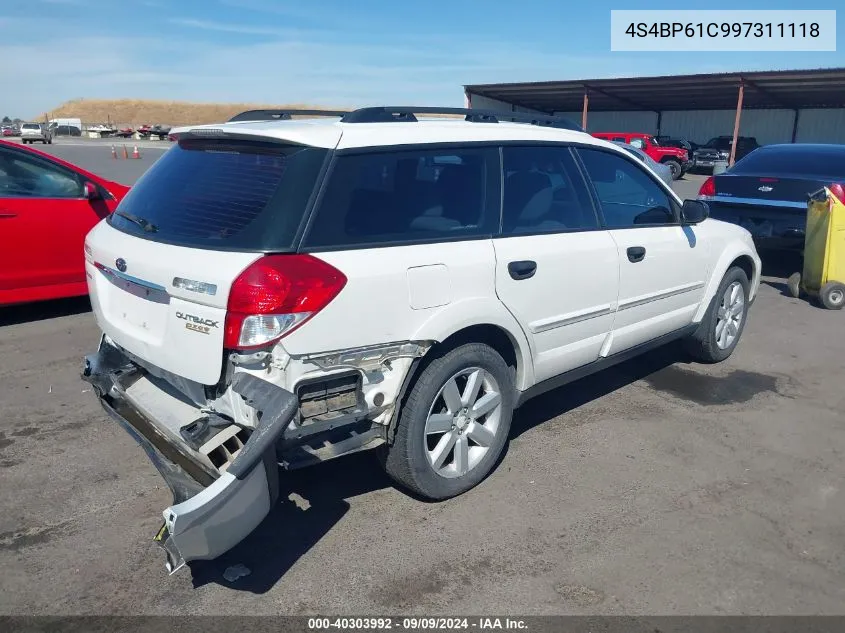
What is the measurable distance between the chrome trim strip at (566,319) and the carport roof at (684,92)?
28929mm

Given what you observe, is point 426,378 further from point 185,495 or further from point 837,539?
point 837,539

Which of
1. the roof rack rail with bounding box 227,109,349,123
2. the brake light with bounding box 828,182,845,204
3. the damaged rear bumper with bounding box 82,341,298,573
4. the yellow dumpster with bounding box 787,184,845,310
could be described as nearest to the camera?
the damaged rear bumper with bounding box 82,341,298,573

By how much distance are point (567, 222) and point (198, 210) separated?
1.97 m

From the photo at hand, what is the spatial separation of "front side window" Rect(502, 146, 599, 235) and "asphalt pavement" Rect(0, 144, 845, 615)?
130 centimetres

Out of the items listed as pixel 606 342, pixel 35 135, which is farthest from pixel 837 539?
pixel 35 135

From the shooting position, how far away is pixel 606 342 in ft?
13.9

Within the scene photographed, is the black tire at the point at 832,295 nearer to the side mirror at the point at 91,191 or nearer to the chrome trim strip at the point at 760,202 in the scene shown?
the chrome trim strip at the point at 760,202

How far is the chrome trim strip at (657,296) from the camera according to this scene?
425 cm

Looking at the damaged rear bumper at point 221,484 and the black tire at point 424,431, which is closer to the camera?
the damaged rear bumper at point 221,484

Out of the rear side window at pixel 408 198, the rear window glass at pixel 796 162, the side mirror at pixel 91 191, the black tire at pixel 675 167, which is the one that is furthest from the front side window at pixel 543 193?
the black tire at pixel 675 167

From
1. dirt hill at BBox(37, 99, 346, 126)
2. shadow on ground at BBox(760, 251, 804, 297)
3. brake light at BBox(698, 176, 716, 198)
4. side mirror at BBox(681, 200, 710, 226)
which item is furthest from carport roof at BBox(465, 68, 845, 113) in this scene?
dirt hill at BBox(37, 99, 346, 126)

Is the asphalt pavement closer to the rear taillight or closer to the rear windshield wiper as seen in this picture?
the rear taillight

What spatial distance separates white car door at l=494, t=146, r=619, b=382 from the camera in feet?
11.5

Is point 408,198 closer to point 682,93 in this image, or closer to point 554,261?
point 554,261
